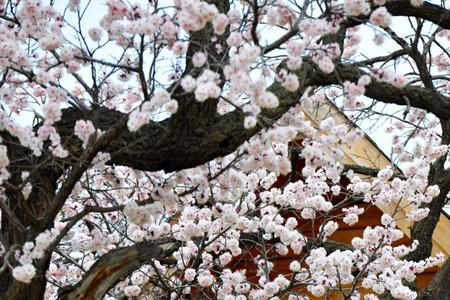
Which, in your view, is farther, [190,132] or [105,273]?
[105,273]

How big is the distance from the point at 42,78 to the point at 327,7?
3.79 feet

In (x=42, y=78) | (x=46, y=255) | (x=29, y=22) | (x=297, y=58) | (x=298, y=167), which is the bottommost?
(x=297, y=58)

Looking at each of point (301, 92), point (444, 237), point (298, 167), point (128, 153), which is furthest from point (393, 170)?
point (128, 153)

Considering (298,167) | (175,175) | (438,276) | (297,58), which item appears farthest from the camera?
(298,167)

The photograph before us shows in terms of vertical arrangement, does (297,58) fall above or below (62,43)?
below

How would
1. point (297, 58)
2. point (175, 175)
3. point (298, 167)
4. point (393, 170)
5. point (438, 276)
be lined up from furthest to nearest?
point (298, 167) → point (393, 170) → point (438, 276) → point (175, 175) → point (297, 58)

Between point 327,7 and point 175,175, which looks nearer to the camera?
point 327,7

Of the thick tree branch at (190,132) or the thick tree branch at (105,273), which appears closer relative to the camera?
the thick tree branch at (190,132)

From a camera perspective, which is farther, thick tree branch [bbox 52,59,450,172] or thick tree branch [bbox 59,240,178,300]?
thick tree branch [bbox 59,240,178,300]

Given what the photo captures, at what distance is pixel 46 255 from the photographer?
3.57 m

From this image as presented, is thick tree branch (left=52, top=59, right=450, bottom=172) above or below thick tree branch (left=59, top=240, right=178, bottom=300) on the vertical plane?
above

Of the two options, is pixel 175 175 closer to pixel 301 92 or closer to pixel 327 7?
pixel 301 92

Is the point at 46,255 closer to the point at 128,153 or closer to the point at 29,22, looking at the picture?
the point at 128,153

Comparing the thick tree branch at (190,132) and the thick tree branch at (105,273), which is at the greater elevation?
the thick tree branch at (190,132)
